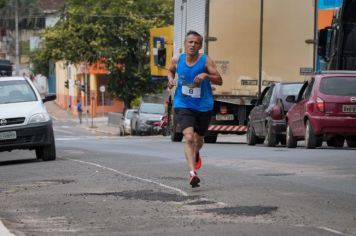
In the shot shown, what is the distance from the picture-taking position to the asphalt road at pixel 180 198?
26.4ft

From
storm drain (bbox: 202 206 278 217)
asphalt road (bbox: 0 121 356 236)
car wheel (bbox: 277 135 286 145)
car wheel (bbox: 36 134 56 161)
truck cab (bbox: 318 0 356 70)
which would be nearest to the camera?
asphalt road (bbox: 0 121 356 236)

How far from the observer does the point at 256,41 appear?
24.5 m

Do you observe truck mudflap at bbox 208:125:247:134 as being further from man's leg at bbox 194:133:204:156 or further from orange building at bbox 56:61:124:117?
orange building at bbox 56:61:124:117

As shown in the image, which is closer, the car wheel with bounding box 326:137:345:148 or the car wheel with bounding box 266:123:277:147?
the car wheel with bounding box 326:137:345:148

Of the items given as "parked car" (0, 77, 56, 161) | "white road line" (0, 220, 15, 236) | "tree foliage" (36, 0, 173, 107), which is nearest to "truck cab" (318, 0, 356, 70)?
"parked car" (0, 77, 56, 161)

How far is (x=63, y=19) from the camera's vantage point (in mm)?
61125

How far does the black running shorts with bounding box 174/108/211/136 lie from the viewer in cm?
1141

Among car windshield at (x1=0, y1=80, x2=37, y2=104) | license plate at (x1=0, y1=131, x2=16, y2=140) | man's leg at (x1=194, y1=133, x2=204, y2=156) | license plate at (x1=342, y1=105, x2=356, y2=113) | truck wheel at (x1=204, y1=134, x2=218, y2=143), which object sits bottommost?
truck wheel at (x1=204, y1=134, x2=218, y2=143)

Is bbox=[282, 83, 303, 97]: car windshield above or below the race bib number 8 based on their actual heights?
below

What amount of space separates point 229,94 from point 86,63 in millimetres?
37322

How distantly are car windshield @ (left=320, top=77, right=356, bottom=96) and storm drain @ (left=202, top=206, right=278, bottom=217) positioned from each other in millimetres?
10294

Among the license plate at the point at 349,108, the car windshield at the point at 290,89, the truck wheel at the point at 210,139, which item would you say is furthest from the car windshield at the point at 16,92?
the truck wheel at the point at 210,139

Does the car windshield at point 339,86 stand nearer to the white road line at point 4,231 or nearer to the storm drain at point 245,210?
the storm drain at point 245,210

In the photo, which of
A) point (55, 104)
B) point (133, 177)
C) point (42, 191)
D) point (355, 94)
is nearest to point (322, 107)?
point (355, 94)
